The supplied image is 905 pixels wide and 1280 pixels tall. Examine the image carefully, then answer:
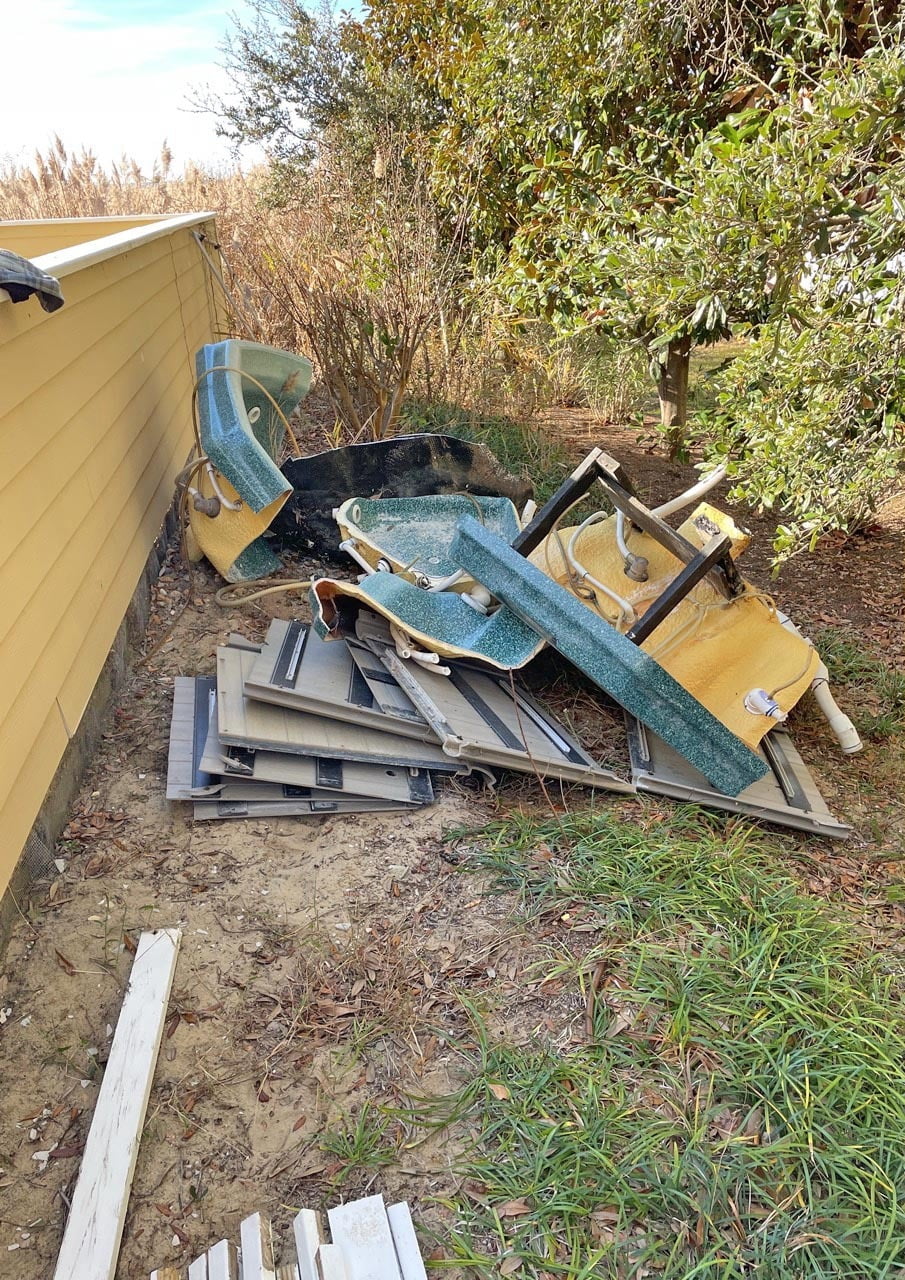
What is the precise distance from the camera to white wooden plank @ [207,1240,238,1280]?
1602 mm

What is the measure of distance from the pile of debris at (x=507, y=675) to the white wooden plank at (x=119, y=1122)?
2.26 feet

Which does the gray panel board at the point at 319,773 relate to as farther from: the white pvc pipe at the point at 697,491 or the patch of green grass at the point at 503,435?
the patch of green grass at the point at 503,435

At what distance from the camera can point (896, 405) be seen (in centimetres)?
347

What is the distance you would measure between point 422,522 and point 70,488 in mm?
2121

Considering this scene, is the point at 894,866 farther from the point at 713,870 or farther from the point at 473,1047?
the point at 473,1047

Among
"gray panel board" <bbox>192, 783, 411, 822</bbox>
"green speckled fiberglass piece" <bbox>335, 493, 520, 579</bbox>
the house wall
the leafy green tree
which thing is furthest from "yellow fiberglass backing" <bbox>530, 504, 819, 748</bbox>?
the house wall

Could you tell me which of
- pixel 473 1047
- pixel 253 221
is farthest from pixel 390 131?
pixel 473 1047

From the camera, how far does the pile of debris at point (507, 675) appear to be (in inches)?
117

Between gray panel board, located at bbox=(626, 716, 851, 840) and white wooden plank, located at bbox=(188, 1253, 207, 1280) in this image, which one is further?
gray panel board, located at bbox=(626, 716, 851, 840)

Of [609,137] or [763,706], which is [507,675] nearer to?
[763,706]

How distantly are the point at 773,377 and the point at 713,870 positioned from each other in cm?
247

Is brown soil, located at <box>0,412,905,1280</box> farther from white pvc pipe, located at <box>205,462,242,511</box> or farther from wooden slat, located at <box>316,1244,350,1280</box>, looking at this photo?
white pvc pipe, located at <box>205,462,242,511</box>

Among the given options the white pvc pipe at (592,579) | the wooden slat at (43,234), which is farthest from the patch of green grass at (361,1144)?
the wooden slat at (43,234)

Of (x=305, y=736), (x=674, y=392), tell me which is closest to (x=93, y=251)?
(x=305, y=736)
